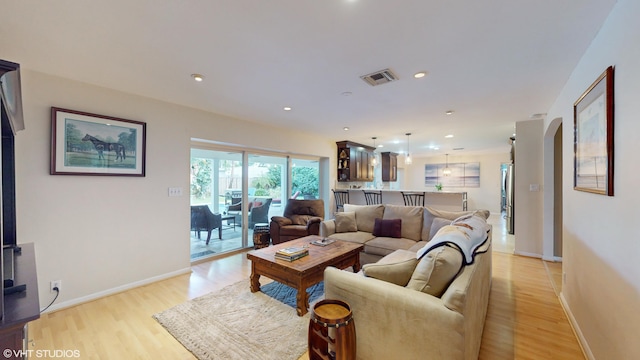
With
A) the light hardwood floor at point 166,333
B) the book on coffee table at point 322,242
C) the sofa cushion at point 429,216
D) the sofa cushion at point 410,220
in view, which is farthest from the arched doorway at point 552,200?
the book on coffee table at point 322,242

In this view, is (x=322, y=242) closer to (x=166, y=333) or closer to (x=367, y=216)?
(x=367, y=216)

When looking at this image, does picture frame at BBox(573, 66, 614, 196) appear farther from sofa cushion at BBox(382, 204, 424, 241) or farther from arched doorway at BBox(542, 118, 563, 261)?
arched doorway at BBox(542, 118, 563, 261)

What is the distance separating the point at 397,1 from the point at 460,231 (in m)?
1.66

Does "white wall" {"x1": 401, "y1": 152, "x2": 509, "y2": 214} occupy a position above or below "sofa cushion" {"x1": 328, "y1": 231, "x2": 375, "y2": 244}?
above

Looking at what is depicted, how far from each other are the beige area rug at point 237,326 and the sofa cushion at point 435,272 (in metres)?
1.12

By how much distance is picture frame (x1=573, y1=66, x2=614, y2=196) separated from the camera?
162 centimetres

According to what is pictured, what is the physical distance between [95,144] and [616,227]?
4.62 meters

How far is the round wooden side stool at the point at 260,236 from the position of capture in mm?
4746

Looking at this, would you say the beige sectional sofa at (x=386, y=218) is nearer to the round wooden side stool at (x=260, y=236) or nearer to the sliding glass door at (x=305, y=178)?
the round wooden side stool at (x=260, y=236)

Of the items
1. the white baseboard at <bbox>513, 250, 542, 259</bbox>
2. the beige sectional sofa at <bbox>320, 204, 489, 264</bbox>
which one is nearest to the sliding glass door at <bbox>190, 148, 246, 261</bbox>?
the beige sectional sofa at <bbox>320, 204, 489, 264</bbox>

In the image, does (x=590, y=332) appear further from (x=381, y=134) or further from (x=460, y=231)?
(x=381, y=134)

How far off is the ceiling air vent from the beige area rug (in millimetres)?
2484

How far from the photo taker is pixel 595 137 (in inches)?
73.4

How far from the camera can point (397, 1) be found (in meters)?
1.55
